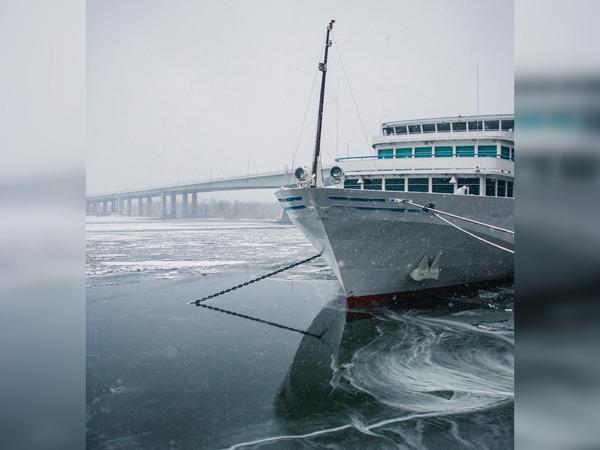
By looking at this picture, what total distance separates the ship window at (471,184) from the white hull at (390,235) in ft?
2.34

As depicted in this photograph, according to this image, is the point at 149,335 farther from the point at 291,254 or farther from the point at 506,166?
the point at 291,254

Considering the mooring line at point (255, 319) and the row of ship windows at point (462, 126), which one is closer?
the mooring line at point (255, 319)

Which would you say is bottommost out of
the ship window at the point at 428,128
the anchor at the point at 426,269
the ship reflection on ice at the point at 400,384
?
the ship reflection on ice at the point at 400,384

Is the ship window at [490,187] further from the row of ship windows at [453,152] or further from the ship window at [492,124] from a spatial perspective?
the ship window at [492,124]

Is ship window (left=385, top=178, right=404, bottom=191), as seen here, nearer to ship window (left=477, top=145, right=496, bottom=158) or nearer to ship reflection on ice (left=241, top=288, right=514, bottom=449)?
ship window (left=477, top=145, right=496, bottom=158)

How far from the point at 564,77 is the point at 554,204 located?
0.38 m

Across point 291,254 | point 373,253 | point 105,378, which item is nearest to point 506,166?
point 373,253

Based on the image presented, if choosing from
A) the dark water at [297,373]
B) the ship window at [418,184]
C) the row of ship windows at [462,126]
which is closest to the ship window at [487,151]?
the row of ship windows at [462,126]

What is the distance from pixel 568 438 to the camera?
3.84 ft

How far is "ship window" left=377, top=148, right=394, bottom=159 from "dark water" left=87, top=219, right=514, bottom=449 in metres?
5.02

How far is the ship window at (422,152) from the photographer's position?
13.2 meters

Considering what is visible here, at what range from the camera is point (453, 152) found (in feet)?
40.9

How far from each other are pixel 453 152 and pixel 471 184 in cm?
120

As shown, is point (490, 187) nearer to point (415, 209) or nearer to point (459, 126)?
point (459, 126)
